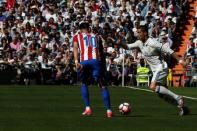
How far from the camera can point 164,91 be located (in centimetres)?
1781

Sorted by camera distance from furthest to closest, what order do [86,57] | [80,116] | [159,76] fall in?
[159,76] → [86,57] → [80,116]

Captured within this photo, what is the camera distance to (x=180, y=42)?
40531mm

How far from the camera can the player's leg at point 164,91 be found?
696 inches

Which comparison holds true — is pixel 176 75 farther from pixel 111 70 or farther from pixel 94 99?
pixel 94 99

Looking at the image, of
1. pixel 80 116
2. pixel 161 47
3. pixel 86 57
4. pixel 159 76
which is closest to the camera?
pixel 80 116

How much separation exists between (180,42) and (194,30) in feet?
4.52

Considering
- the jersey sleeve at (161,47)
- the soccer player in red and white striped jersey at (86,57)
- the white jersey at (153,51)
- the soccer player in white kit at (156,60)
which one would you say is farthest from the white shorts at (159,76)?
the soccer player in red and white striped jersey at (86,57)

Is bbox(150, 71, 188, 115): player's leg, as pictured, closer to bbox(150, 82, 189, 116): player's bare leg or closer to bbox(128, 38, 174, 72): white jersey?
bbox(150, 82, 189, 116): player's bare leg

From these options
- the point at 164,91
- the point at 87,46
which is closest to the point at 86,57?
the point at 87,46

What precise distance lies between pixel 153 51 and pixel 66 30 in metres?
23.1

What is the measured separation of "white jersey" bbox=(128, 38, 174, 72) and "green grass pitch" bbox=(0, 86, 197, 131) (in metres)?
1.16

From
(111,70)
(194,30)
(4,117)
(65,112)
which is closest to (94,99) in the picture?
(65,112)

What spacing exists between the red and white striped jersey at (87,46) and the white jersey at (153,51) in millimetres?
1012

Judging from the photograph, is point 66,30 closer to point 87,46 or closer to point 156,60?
point 156,60
